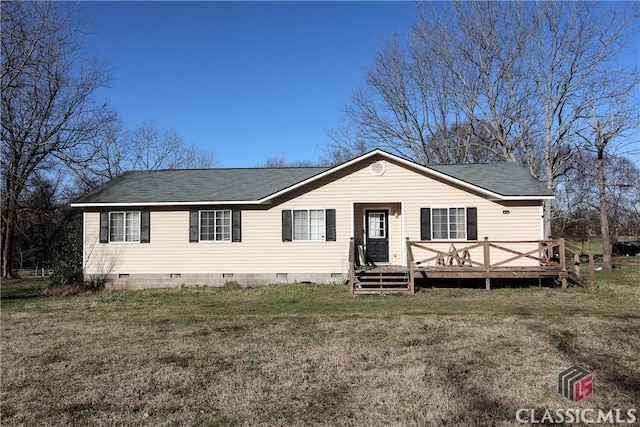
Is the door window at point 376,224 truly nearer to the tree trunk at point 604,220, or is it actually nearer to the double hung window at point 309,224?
the double hung window at point 309,224

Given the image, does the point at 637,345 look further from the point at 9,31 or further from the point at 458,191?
the point at 9,31

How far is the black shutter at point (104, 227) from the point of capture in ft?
50.1

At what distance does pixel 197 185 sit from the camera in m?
16.3

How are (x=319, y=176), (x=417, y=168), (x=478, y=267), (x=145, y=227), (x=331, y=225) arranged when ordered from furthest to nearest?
(x=145, y=227) < (x=331, y=225) < (x=319, y=176) < (x=417, y=168) < (x=478, y=267)

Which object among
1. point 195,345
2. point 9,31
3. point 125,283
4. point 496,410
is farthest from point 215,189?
point 496,410

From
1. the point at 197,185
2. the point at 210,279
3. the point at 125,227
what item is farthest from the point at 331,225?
the point at 125,227

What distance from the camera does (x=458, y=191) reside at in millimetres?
14391

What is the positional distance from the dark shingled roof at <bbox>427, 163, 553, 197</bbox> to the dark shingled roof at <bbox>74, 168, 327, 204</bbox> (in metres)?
5.04

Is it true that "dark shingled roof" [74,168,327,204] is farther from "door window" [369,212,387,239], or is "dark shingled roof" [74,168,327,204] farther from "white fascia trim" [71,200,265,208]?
"door window" [369,212,387,239]

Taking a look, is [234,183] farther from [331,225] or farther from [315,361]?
[315,361]

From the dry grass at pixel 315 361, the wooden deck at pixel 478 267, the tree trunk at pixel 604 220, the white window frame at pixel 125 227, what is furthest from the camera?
the tree trunk at pixel 604 220

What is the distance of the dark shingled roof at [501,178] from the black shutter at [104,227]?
11.0m

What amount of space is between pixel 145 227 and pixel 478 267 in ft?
34.9

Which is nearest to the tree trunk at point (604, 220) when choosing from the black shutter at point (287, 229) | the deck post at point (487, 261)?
the deck post at point (487, 261)
